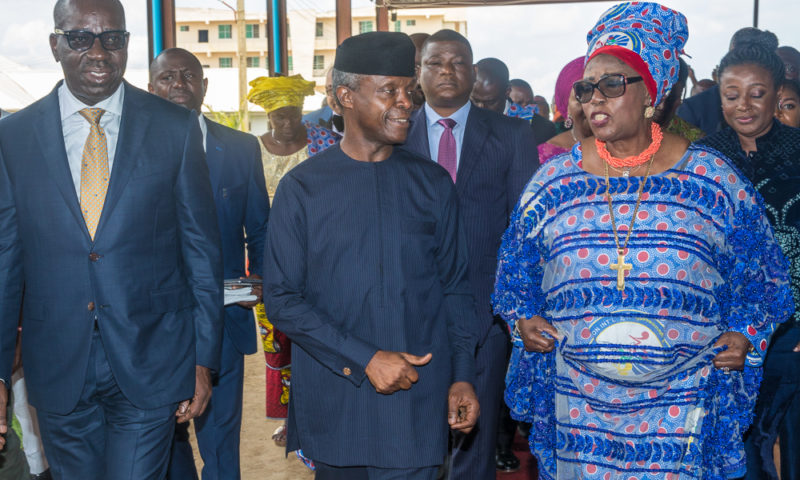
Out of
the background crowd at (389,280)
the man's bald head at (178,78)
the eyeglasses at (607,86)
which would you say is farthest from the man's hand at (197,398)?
the man's bald head at (178,78)

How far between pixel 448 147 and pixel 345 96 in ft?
4.22

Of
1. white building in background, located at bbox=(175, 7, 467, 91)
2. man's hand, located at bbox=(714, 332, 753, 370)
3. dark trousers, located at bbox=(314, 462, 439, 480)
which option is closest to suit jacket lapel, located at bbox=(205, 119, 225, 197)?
dark trousers, located at bbox=(314, 462, 439, 480)

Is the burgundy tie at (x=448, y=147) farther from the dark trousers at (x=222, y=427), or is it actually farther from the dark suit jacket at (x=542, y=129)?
the dark suit jacket at (x=542, y=129)

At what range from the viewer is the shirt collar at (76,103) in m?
2.84

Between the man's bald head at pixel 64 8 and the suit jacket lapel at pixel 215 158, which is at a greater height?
the man's bald head at pixel 64 8

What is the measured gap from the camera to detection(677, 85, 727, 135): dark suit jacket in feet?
18.4

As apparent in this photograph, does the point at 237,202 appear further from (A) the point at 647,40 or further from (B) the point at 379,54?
(A) the point at 647,40

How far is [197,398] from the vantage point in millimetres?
3010

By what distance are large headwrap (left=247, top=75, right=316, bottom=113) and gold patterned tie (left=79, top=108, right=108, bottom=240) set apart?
310cm

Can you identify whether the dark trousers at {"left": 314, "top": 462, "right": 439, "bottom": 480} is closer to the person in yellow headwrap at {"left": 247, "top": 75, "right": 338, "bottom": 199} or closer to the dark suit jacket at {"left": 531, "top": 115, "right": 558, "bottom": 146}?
the person in yellow headwrap at {"left": 247, "top": 75, "right": 338, "bottom": 199}

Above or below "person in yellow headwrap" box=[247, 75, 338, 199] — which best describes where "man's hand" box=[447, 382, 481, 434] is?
below

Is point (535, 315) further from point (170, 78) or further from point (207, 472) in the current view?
point (170, 78)

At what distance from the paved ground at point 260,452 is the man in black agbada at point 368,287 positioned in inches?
95.7

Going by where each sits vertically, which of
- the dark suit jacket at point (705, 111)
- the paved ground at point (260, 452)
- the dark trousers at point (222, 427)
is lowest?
the paved ground at point (260, 452)
